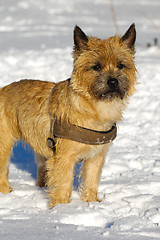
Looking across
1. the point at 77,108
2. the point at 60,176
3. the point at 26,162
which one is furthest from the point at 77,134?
the point at 26,162

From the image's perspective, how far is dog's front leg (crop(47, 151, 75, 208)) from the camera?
3.76 m

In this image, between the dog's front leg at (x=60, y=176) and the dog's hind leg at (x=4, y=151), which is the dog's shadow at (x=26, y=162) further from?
the dog's front leg at (x=60, y=176)

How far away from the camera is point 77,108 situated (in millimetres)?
3656

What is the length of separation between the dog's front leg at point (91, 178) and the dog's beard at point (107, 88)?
35.5 inches

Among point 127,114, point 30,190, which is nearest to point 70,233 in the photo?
point 30,190

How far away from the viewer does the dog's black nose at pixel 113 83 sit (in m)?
3.42

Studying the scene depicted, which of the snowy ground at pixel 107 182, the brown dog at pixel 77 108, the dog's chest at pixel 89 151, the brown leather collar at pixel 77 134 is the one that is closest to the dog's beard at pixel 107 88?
the brown dog at pixel 77 108

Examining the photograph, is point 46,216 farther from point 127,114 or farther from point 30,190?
point 127,114

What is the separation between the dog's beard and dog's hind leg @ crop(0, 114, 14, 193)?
1216 mm

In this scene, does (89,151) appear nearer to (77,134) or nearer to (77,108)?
(77,134)

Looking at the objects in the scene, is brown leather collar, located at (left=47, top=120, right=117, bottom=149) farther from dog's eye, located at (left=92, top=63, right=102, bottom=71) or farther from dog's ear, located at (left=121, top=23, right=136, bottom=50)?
dog's ear, located at (left=121, top=23, right=136, bottom=50)

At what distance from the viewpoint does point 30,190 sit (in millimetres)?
4434

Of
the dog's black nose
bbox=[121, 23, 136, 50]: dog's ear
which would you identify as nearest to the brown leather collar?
the dog's black nose

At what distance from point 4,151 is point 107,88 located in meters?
1.53
